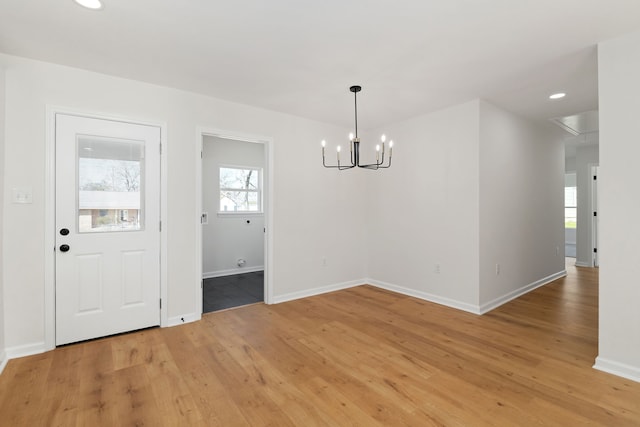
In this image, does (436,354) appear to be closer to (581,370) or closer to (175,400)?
(581,370)

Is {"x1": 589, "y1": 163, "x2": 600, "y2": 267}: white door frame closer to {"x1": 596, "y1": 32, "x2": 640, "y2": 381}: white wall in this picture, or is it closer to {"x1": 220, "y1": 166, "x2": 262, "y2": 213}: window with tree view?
{"x1": 596, "y1": 32, "x2": 640, "y2": 381}: white wall

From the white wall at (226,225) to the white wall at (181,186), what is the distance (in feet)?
5.66

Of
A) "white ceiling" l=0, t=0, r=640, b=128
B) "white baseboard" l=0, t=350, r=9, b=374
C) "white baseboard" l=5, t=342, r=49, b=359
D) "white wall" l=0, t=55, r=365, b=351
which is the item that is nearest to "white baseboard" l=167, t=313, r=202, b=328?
"white wall" l=0, t=55, r=365, b=351

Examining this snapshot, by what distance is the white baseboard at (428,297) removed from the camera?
380 cm

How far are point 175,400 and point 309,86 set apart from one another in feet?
9.87

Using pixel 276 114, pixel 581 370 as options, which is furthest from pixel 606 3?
pixel 276 114

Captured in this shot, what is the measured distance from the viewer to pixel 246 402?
2.05 metres

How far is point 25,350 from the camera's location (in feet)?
8.72

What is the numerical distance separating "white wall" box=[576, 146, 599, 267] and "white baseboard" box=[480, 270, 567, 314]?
155cm

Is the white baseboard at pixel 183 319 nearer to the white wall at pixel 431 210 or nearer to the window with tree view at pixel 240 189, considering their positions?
the window with tree view at pixel 240 189

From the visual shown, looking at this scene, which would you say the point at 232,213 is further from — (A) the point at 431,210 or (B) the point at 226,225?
(A) the point at 431,210

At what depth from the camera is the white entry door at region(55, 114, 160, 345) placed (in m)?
2.85

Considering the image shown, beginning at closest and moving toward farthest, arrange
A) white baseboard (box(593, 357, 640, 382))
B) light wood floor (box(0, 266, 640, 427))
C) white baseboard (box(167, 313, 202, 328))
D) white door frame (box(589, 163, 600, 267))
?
light wood floor (box(0, 266, 640, 427)) → white baseboard (box(593, 357, 640, 382)) → white baseboard (box(167, 313, 202, 328)) → white door frame (box(589, 163, 600, 267))

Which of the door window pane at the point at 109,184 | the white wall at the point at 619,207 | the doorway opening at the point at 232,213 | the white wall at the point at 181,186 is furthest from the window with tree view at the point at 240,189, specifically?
the white wall at the point at 619,207
